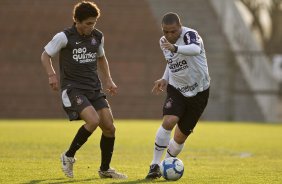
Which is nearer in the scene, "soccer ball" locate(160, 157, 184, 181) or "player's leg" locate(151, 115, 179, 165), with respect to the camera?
"soccer ball" locate(160, 157, 184, 181)

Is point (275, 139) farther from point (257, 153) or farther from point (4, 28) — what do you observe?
point (4, 28)

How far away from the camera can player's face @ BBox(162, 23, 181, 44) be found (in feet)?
27.7

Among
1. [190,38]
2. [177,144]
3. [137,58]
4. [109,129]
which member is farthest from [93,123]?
[137,58]

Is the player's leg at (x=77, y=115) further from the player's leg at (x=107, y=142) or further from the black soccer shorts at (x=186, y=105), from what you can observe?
the black soccer shorts at (x=186, y=105)

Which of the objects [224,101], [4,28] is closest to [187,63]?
[224,101]

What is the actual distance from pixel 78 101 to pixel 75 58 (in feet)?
1.51

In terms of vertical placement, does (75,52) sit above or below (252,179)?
above

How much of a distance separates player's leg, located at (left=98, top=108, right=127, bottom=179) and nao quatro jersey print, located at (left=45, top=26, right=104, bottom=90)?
31 centimetres

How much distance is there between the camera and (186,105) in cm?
898

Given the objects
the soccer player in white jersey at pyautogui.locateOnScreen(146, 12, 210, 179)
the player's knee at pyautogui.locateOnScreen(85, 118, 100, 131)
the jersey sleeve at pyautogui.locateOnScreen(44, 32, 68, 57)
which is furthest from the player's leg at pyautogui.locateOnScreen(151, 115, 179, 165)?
the jersey sleeve at pyautogui.locateOnScreen(44, 32, 68, 57)

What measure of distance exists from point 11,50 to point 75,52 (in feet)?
73.8

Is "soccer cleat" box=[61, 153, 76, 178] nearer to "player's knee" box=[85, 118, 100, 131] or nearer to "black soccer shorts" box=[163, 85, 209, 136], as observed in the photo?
"player's knee" box=[85, 118, 100, 131]

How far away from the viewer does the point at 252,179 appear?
28.7 feet

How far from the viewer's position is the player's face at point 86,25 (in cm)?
852
